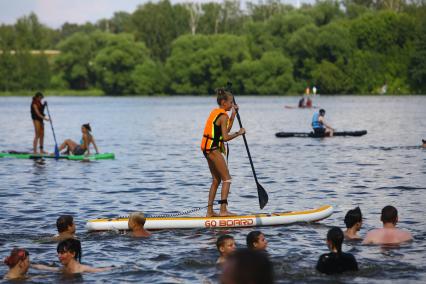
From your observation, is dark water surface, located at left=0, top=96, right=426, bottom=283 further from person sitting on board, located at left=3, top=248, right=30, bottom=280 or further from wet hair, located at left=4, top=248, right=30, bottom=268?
wet hair, located at left=4, top=248, right=30, bottom=268

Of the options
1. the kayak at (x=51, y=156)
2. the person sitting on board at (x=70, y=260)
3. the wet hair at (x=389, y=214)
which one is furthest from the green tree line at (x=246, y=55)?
the person sitting on board at (x=70, y=260)

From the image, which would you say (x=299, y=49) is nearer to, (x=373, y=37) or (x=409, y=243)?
(x=373, y=37)

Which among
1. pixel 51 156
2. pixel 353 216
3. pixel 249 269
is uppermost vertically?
pixel 249 269

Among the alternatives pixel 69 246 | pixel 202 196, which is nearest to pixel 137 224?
pixel 69 246

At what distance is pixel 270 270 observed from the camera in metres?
4.48

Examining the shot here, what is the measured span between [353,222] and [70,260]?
4.81m

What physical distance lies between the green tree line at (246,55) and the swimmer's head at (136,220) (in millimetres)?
105375

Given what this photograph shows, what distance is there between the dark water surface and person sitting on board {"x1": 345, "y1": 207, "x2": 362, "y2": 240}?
10.5 inches

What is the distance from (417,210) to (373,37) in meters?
110

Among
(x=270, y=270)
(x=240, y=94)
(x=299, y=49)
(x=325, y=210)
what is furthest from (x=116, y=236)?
(x=240, y=94)

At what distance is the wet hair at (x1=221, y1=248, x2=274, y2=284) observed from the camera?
14.6ft

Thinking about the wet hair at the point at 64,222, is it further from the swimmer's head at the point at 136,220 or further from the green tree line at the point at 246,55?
the green tree line at the point at 246,55

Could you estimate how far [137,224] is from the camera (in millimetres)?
14820

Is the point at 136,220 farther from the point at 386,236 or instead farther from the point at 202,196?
the point at 202,196
